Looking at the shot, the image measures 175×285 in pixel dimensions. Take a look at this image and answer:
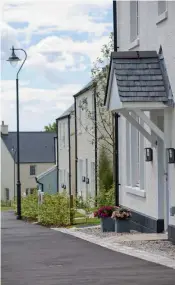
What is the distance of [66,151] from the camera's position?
4566cm

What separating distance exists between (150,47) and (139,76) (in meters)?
1.63

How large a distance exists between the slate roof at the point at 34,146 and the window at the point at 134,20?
199ft

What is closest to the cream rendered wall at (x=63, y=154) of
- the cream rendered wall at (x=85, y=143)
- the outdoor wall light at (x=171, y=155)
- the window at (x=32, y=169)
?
the cream rendered wall at (x=85, y=143)

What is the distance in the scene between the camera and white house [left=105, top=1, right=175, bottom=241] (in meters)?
14.6

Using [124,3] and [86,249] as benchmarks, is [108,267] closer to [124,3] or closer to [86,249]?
[86,249]

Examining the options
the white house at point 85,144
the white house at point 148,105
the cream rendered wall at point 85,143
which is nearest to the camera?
the white house at point 148,105

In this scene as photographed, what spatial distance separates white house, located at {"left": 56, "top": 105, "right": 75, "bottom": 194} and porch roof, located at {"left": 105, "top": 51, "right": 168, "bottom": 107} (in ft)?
88.4

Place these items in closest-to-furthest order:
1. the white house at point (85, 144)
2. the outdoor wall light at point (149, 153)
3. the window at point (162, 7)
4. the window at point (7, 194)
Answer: the window at point (162, 7) < the outdoor wall light at point (149, 153) < the white house at point (85, 144) < the window at point (7, 194)

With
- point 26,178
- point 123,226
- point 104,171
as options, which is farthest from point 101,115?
point 26,178

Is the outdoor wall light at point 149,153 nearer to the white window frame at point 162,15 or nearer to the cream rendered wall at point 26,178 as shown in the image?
the white window frame at point 162,15

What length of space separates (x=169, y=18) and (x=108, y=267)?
5.73 metres

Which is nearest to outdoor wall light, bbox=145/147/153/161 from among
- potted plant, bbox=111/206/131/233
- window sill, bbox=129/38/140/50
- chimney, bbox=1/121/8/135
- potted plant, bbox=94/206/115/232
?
potted plant, bbox=111/206/131/233

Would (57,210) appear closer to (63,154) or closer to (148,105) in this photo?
(148,105)

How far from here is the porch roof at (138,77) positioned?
14.7 metres
